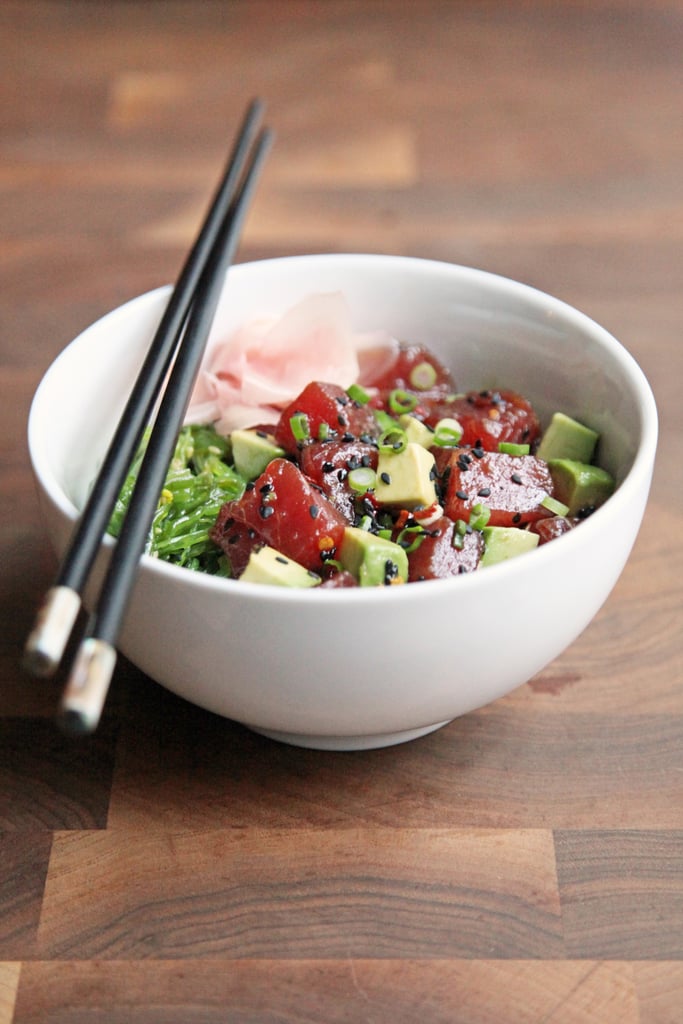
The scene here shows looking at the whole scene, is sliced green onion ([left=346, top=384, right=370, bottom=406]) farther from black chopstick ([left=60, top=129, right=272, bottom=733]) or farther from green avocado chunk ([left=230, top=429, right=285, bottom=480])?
black chopstick ([left=60, top=129, right=272, bottom=733])

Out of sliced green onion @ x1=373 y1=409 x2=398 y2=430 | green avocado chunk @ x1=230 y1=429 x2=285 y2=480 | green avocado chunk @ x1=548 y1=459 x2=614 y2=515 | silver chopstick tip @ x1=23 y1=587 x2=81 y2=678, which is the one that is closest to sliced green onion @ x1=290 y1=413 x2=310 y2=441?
green avocado chunk @ x1=230 y1=429 x2=285 y2=480

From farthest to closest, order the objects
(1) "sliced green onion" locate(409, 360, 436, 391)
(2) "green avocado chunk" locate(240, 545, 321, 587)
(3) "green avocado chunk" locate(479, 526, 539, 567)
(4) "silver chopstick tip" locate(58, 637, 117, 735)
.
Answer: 1. (1) "sliced green onion" locate(409, 360, 436, 391)
2. (3) "green avocado chunk" locate(479, 526, 539, 567)
3. (2) "green avocado chunk" locate(240, 545, 321, 587)
4. (4) "silver chopstick tip" locate(58, 637, 117, 735)

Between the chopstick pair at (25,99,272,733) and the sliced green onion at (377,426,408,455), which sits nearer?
the chopstick pair at (25,99,272,733)

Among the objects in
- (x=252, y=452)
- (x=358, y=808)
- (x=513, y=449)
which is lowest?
(x=358, y=808)

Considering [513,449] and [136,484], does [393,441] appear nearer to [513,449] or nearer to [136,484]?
[513,449]

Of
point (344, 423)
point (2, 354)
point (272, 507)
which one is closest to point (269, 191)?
point (2, 354)

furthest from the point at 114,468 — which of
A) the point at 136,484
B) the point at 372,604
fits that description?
the point at 372,604
